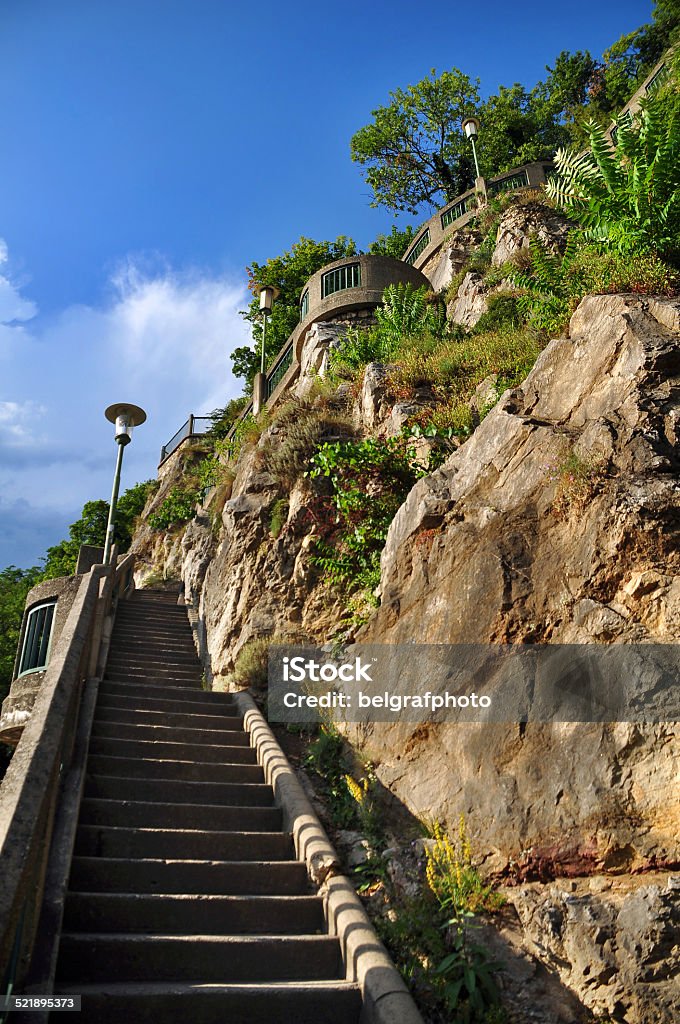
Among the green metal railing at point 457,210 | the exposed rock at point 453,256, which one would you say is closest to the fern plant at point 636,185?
the exposed rock at point 453,256

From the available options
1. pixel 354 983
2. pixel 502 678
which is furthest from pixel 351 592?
pixel 354 983

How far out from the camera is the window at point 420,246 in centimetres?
2475

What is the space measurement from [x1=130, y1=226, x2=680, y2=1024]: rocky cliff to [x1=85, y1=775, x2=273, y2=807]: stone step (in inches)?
44.8

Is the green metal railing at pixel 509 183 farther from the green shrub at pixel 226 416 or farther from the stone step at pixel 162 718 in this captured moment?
the stone step at pixel 162 718

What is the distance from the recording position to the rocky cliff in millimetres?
3834

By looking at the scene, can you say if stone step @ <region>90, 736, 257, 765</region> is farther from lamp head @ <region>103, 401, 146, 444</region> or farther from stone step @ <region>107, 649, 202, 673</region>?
lamp head @ <region>103, 401, 146, 444</region>

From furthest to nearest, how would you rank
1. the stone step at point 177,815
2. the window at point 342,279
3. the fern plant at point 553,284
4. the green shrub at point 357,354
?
the window at point 342,279 < the green shrub at point 357,354 < the fern plant at point 553,284 < the stone step at point 177,815

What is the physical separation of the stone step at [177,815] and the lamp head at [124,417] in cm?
882

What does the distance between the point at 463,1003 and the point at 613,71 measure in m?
36.1

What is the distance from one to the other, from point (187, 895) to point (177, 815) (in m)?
1.02

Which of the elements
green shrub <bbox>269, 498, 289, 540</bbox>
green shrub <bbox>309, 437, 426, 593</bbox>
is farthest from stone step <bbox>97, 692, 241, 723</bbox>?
green shrub <bbox>269, 498, 289, 540</bbox>

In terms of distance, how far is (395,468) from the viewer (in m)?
9.12

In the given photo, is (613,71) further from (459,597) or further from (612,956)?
(612,956)

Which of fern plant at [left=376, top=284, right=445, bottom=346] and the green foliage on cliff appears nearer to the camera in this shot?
fern plant at [left=376, top=284, right=445, bottom=346]
